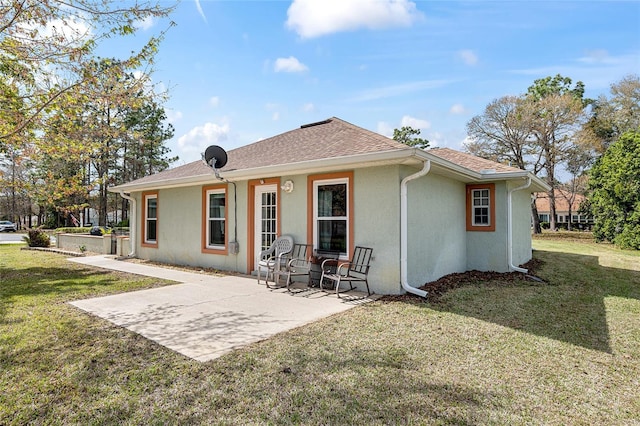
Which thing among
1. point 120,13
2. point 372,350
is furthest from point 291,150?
point 372,350

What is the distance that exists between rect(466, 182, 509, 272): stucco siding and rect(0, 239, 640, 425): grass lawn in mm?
3467

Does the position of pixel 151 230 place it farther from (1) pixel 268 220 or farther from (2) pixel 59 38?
(2) pixel 59 38

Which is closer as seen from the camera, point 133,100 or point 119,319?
point 119,319

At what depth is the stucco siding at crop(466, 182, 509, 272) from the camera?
8961 mm

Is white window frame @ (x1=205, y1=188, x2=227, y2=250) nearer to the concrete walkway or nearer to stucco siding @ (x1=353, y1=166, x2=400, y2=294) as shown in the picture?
the concrete walkway

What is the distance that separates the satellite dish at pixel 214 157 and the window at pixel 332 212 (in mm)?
2660

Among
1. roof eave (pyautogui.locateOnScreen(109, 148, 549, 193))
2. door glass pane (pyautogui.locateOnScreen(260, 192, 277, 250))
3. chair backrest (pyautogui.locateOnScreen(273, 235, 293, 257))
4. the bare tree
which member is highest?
the bare tree

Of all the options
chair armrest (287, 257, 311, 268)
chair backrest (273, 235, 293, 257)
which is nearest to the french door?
chair backrest (273, 235, 293, 257)

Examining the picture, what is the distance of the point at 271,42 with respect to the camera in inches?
397

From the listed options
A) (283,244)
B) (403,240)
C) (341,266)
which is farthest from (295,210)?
(403,240)

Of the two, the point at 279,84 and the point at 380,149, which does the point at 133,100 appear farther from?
the point at 279,84

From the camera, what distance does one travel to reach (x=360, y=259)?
660cm

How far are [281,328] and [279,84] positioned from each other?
8621 millimetres

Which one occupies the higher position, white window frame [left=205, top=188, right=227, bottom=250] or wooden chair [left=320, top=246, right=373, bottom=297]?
white window frame [left=205, top=188, right=227, bottom=250]
